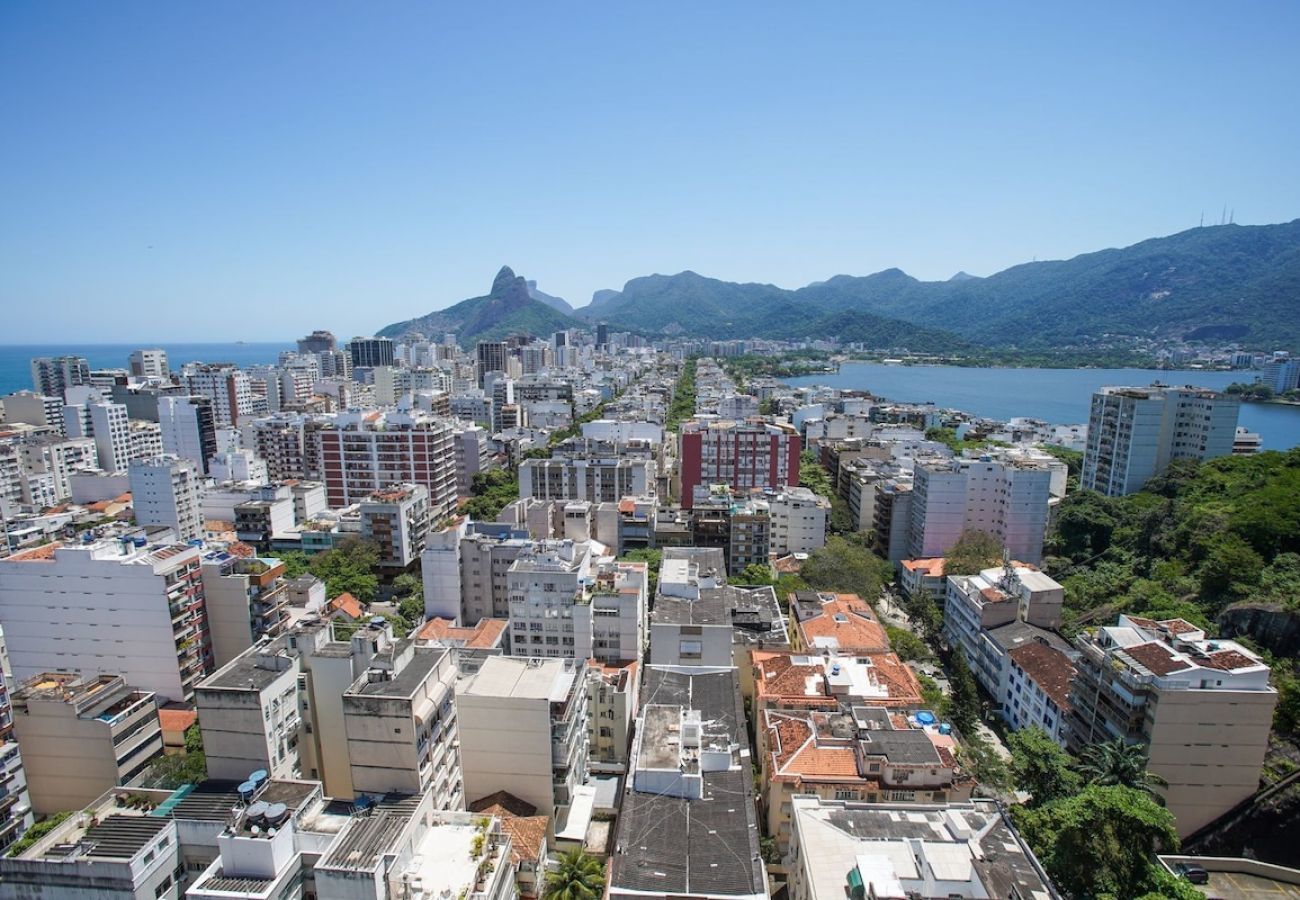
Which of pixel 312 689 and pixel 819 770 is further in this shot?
pixel 819 770

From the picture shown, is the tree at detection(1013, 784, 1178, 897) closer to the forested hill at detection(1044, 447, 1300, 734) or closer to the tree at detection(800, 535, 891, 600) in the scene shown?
the forested hill at detection(1044, 447, 1300, 734)

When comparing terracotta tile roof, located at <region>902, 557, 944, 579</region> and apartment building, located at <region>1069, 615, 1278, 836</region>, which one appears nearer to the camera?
apartment building, located at <region>1069, 615, 1278, 836</region>

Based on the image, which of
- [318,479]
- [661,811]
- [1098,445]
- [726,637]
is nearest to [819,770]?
[661,811]

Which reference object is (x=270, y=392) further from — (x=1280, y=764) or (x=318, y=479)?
(x=1280, y=764)

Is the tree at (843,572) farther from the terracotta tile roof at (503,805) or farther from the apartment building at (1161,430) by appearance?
the apartment building at (1161,430)

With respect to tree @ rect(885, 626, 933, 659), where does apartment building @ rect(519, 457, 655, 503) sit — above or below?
above


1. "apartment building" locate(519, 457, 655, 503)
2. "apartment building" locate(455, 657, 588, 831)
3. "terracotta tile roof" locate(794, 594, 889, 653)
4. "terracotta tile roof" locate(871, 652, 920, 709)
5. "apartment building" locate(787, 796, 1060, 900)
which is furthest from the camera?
"apartment building" locate(519, 457, 655, 503)

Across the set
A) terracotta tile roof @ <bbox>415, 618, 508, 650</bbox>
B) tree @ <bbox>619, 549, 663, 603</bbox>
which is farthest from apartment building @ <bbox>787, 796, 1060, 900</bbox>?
tree @ <bbox>619, 549, 663, 603</bbox>

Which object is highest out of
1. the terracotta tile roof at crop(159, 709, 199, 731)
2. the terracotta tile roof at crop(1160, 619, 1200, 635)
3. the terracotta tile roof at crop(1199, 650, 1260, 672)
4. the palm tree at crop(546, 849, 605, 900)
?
the terracotta tile roof at crop(1199, 650, 1260, 672)
